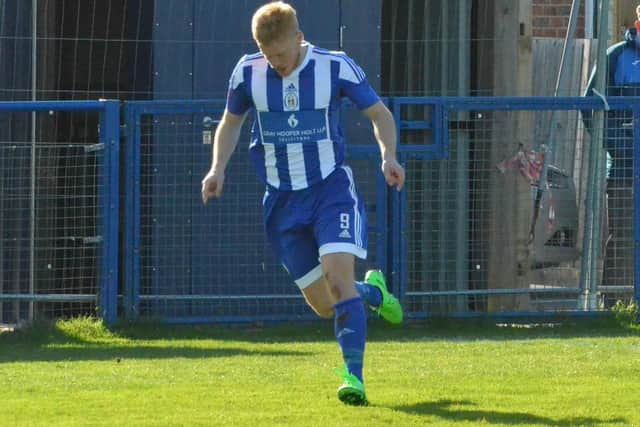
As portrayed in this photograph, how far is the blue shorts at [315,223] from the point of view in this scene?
7215 millimetres

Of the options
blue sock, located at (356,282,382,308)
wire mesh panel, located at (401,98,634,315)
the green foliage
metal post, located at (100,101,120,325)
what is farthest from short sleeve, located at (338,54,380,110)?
the green foliage

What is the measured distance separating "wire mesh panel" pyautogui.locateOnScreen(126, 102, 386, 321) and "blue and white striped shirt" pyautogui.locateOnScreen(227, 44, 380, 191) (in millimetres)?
4437

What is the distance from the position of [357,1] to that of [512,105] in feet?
6.15

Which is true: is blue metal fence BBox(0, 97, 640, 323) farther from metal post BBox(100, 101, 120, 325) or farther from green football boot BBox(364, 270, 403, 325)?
green football boot BBox(364, 270, 403, 325)

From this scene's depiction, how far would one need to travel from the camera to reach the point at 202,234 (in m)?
12.1

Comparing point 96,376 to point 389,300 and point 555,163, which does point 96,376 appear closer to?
point 389,300

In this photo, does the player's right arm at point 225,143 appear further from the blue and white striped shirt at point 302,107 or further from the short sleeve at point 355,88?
the short sleeve at point 355,88

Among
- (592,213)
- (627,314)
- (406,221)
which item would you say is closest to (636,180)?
(592,213)

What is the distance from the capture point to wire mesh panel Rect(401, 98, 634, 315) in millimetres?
12023

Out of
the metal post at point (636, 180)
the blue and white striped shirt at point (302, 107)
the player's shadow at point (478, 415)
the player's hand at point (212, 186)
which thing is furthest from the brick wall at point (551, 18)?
the player's shadow at point (478, 415)

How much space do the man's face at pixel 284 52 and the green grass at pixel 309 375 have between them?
1.57 meters

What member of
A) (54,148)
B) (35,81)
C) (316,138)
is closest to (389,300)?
(316,138)

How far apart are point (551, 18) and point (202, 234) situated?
23.8ft

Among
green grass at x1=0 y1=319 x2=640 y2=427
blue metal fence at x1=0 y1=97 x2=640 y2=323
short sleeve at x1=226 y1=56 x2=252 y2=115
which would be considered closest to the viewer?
green grass at x1=0 y1=319 x2=640 y2=427
